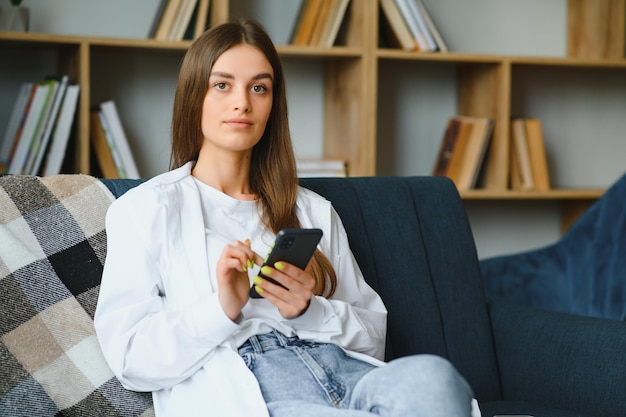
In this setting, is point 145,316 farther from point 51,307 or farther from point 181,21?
point 181,21

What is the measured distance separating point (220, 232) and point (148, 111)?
1.45m

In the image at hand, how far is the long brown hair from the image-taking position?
61.6 inches

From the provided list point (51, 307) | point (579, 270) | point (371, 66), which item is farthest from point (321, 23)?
point (51, 307)

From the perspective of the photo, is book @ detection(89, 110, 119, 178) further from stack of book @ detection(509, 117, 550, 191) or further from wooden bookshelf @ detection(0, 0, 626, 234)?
stack of book @ detection(509, 117, 550, 191)

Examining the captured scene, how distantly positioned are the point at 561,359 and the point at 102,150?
4.91 ft

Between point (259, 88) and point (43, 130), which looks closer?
point (259, 88)

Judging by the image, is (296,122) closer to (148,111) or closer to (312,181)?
(148,111)

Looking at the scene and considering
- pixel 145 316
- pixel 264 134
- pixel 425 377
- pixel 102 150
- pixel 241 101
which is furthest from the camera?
pixel 102 150

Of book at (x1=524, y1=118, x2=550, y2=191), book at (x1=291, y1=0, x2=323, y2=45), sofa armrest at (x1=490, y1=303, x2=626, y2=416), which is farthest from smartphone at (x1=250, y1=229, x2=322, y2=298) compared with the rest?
book at (x1=524, y1=118, x2=550, y2=191)

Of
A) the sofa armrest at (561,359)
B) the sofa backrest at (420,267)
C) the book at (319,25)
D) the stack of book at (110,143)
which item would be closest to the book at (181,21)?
the stack of book at (110,143)

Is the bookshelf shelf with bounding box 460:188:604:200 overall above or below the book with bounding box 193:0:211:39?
below

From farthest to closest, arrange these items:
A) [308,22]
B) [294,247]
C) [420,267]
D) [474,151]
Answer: [474,151] → [308,22] → [420,267] → [294,247]

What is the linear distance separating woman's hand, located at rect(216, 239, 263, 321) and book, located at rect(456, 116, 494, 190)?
1.72 meters

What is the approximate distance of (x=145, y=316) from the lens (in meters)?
1.42
